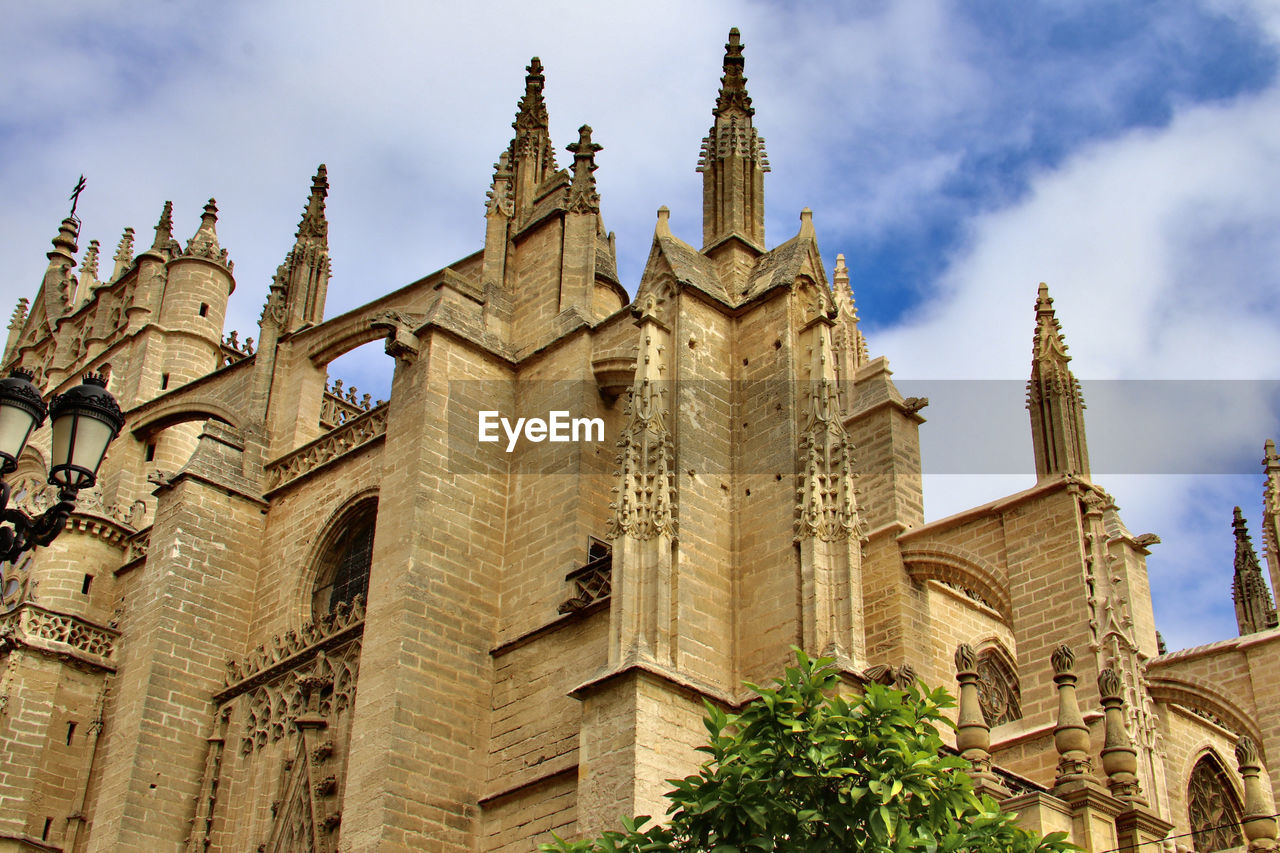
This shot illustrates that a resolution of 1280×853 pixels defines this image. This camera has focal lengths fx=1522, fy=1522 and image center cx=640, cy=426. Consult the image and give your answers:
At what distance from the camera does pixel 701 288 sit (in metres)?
15.1

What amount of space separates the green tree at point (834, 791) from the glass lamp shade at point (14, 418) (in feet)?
12.9

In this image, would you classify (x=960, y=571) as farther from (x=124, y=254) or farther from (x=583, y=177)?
(x=124, y=254)

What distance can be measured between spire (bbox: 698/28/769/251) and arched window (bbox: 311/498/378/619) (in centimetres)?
526

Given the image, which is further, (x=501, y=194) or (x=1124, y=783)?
(x=501, y=194)

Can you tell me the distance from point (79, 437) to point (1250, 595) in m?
21.6

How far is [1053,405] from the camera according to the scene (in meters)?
17.1

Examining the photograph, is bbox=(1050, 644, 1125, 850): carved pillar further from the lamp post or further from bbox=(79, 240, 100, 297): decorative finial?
bbox=(79, 240, 100, 297): decorative finial

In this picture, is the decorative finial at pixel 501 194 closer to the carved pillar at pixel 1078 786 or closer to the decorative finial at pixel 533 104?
the decorative finial at pixel 533 104

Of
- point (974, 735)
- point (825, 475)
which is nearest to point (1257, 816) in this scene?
point (974, 735)

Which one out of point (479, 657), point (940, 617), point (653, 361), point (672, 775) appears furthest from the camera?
point (940, 617)

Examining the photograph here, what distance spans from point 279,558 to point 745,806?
36.7ft

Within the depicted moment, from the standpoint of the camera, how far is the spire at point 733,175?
53.6ft

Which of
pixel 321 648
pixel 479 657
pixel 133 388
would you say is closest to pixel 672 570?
pixel 479 657

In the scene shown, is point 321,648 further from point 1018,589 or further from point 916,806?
point 916,806
